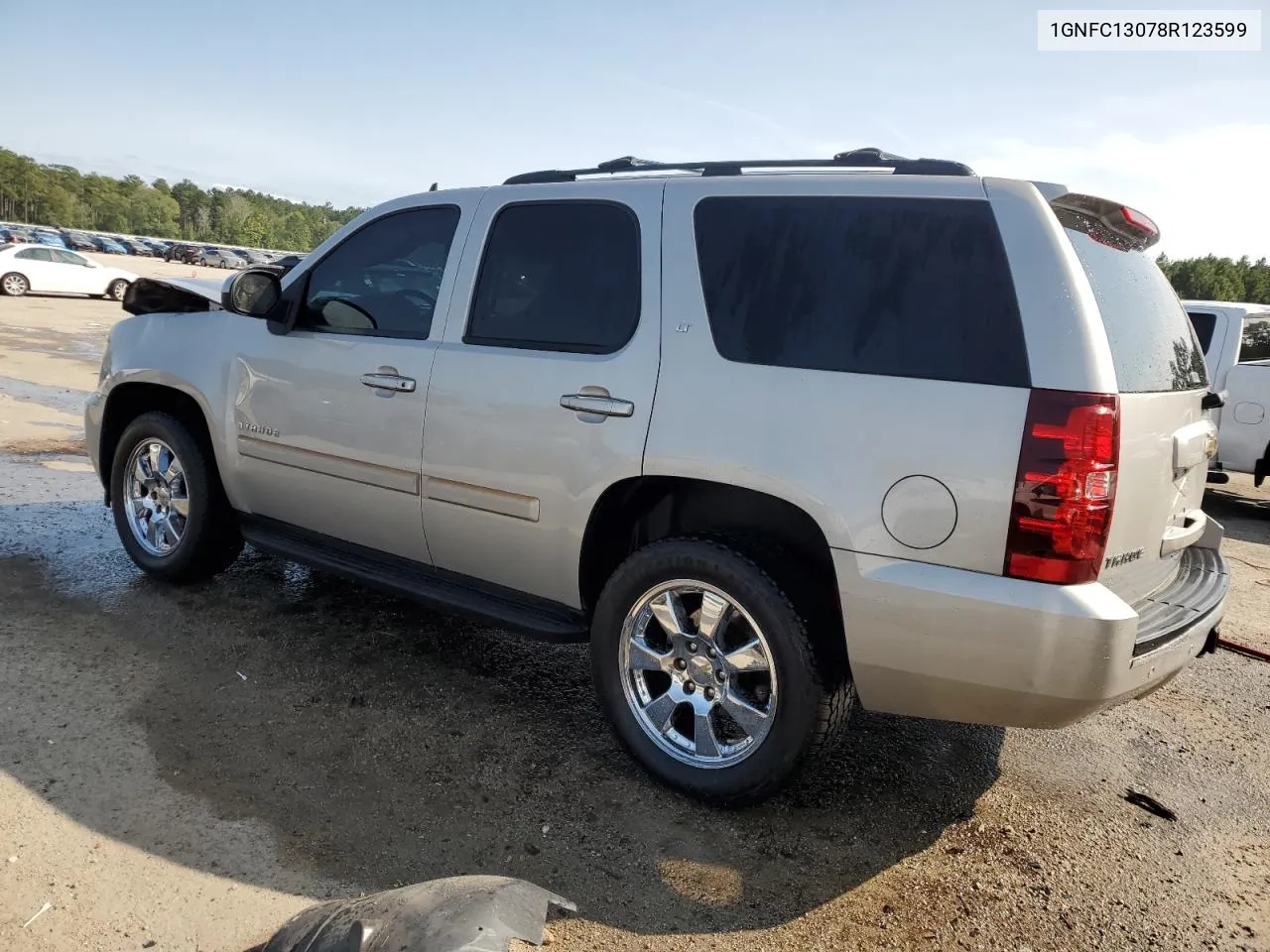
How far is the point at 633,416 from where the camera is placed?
10.6ft

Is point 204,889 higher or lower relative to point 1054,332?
lower

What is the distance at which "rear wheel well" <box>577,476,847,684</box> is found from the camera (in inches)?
118

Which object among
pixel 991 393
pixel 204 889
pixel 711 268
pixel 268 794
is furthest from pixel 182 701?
pixel 991 393

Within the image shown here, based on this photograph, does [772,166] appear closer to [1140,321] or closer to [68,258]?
[1140,321]

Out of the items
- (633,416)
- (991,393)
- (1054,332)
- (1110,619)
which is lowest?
(1110,619)

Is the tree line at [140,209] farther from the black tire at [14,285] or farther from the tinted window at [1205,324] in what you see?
the tinted window at [1205,324]

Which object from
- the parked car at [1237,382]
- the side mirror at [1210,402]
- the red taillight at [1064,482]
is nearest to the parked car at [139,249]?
the parked car at [1237,382]

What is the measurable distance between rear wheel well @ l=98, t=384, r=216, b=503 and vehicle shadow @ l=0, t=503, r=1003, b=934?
747 millimetres

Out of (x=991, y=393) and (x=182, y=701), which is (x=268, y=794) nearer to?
(x=182, y=701)

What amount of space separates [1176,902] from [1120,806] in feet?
1.86

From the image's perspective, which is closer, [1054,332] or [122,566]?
[1054,332]

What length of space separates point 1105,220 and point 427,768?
2.83 meters

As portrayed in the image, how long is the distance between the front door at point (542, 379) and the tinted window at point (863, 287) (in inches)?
11.3

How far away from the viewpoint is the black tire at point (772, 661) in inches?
115
